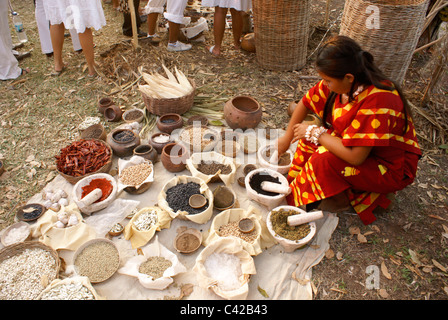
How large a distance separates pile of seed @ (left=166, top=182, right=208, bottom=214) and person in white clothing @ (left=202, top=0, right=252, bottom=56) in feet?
10.3

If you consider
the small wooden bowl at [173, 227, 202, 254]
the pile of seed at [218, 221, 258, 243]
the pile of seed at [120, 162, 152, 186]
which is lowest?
the small wooden bowl at [173, 227, 202, 254]

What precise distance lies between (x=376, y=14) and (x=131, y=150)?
2988mm

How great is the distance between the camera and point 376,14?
10.5 feet

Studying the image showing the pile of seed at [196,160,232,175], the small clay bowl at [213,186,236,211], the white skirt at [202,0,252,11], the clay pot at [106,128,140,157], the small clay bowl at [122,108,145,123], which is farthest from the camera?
the white skirt at [202,0,252,11]

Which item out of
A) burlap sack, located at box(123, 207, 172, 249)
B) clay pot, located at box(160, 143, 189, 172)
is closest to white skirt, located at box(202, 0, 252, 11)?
clay pot, located at box(160, 143, 189, 172)

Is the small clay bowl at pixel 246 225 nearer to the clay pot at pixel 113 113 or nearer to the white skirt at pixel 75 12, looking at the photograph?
the clay pot at pixel 113 113

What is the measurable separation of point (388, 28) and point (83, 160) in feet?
11.5

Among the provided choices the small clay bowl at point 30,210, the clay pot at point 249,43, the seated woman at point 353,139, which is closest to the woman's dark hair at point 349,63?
the seated woman at point 353,139

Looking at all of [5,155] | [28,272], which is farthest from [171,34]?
[28,272]

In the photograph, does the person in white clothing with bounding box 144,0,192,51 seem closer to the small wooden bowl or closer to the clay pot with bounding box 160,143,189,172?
the clay pot with bounding box 160,143,189,172

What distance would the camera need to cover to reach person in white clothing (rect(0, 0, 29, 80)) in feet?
14.3

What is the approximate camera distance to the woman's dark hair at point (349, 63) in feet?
6.29

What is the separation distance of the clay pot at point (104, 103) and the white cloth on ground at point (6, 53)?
179 cm

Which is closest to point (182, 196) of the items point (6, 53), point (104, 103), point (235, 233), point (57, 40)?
point (235, 233)
